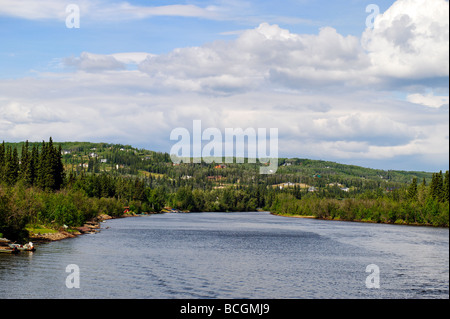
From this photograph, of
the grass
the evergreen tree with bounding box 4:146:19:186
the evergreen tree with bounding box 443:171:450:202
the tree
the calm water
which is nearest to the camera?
the calm water

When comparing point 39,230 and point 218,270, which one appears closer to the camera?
point 218,270

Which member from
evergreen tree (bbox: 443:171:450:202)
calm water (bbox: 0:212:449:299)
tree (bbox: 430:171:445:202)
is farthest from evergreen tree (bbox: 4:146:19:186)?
evergreen tree (bbox: 443:171:450:202)

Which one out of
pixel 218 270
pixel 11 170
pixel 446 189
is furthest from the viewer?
pixel 446 189

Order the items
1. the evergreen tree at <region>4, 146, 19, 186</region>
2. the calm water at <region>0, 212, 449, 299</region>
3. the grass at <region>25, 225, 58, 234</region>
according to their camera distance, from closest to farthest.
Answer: the calm water at <region>0, 212, 449, 299</region>, the grass at <region>25, 225, 58, 234</region>, the evergreen tree at <region>4, 146, 19, 186</region>

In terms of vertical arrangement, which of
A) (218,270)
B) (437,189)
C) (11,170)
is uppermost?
(11,170)

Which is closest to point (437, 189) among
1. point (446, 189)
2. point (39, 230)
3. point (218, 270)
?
point (446, 189)

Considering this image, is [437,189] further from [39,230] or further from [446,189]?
[39,230]

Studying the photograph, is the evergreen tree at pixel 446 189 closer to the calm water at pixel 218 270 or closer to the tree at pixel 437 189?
the tree at pixel 437 189

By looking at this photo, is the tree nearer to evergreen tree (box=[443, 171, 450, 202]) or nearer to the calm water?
evergreen tree (box=[443, 171, 450, 202])

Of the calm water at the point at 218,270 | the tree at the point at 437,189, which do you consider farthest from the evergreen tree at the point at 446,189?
the calm water at the point at 218,270

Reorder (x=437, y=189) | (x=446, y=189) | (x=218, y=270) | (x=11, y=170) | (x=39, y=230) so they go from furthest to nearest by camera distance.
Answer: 1. (x=437, y=189)
2. (x=446, y=189)
3. (x=11, y=170)
4. (x=39, y=230)
5. (x=218, y=270)

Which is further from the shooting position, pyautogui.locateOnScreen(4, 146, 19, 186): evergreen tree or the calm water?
pyautogui.locateOnScreen(4, 146, 19, 186): evergreen tree

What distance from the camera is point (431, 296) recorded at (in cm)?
5422
